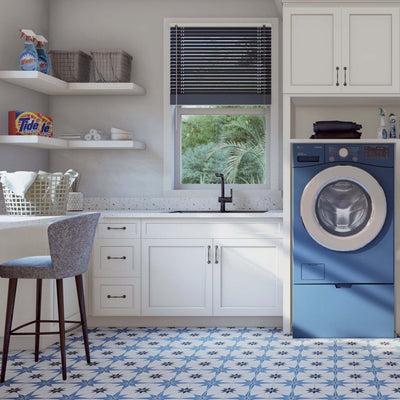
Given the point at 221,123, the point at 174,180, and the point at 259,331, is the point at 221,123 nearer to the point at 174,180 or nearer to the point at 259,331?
the point at 174,180

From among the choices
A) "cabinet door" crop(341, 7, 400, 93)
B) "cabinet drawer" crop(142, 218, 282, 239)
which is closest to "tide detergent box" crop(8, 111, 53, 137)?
"cabinet drawer" crop(142, 218, 282, 239)

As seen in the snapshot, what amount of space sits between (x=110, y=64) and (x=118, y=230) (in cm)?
121

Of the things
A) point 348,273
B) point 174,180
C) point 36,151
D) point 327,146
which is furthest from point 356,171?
point 36,151

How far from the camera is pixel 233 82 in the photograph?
474cm

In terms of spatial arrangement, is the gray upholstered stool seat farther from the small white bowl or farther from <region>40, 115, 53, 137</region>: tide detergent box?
the small white bowl

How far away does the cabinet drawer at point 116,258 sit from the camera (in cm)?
423

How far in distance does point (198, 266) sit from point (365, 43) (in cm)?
179

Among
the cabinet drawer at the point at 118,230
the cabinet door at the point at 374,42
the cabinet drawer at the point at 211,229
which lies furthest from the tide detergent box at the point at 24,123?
the cabinet door at the point at 374,42

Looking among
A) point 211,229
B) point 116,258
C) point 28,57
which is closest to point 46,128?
point 28,57

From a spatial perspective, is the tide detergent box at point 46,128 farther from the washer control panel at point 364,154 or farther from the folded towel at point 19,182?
the washer control panel at point 364,154

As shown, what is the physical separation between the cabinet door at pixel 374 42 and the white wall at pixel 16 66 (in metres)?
2.16

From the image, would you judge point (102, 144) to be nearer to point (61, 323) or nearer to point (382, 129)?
point (61, 323)

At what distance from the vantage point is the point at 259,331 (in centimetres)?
417

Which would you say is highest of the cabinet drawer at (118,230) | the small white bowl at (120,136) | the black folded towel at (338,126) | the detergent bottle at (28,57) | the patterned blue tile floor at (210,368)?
the detergent bottle at (28,57)
